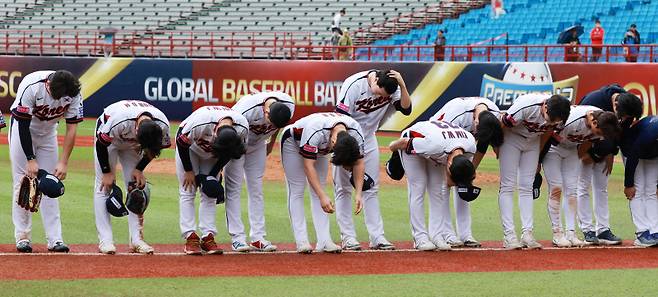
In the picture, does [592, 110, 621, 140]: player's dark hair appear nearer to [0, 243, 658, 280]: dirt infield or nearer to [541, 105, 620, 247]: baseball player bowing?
[541, 105, 620, 247]: baseball player bowing

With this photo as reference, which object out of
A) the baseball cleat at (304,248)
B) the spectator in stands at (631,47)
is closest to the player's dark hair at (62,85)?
the baseball cleat at (304,248)

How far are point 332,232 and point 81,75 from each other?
19.0 meters

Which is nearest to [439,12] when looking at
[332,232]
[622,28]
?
[622,28]

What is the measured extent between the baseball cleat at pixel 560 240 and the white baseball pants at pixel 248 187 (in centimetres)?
279

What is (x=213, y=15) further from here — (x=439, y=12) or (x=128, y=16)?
(x=439, y=12)

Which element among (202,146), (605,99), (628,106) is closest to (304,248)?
(202,146)

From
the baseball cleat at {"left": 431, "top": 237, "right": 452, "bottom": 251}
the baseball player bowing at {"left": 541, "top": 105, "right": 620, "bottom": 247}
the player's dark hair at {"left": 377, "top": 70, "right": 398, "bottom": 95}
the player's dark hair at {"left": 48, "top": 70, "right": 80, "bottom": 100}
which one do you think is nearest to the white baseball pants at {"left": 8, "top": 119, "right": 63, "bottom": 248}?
the player's dark hair at {"left": 48, "top": 70, "right": 80, "bottom": 100}

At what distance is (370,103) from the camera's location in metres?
10.3

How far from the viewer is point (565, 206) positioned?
10500 millimetres

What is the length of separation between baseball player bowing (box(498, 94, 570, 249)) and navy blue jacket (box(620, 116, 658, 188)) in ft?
2.65

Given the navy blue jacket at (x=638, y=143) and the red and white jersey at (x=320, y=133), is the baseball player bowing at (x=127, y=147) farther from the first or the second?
the navy blue jacket at (x=638, y=143)

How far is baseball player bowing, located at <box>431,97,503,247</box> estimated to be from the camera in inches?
378

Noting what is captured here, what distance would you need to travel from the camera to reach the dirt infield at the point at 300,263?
8.49 metres

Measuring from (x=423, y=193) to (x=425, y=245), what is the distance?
471mm
